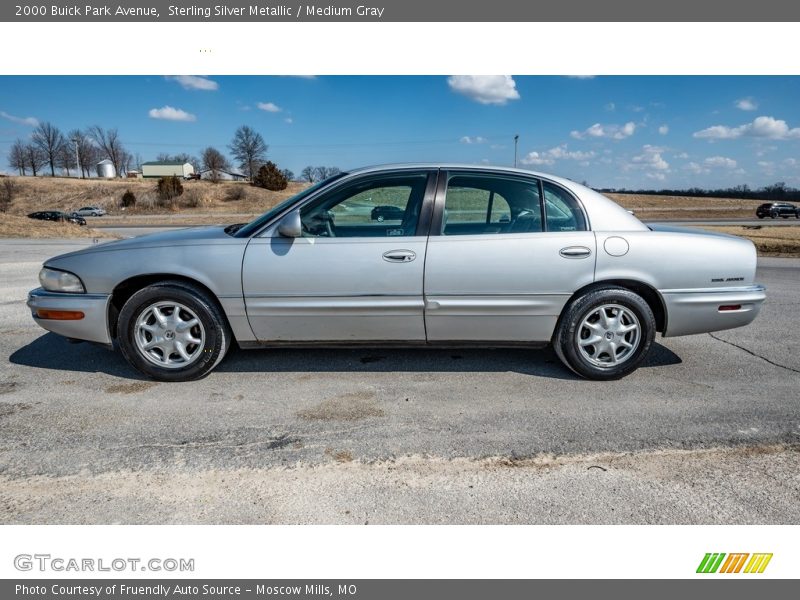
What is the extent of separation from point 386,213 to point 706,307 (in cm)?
250

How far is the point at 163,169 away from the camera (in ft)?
299

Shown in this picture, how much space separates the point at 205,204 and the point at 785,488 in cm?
6088

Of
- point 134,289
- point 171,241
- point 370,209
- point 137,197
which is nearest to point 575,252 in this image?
point 370,209

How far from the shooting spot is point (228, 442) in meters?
2.74

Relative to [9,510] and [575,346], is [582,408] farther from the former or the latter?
[9,510]

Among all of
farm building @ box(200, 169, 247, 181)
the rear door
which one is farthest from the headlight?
farm building @ box(200, 169, 247, 181)

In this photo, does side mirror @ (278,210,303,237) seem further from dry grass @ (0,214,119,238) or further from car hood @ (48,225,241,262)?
dry grass @ (0,214,119,238)

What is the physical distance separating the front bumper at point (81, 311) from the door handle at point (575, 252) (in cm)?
334

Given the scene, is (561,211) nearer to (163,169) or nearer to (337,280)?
(337,280)

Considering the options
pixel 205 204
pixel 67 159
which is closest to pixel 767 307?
pixel 205 204

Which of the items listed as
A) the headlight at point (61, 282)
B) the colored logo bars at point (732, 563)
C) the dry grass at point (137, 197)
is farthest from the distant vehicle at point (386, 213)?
the dry grass at point (137, 197)

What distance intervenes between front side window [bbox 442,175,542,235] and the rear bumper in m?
1.15

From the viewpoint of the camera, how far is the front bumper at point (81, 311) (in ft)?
11.5

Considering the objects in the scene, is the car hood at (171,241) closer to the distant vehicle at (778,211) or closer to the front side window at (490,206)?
the front side window at (490,206)
